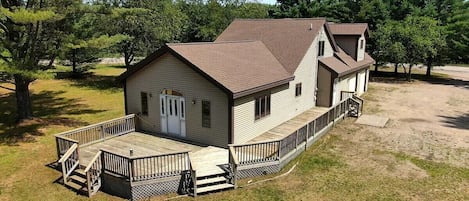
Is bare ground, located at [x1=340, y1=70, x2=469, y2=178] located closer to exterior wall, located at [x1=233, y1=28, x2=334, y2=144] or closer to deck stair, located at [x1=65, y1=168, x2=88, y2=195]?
exterior wall, located at [x1=233, y1=28, x2=334, y2=144]

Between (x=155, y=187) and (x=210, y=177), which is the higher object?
(x=210, y=177)

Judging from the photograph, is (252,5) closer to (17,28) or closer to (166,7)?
(166,7)

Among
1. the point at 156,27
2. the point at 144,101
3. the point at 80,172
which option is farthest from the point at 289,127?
the point at 156,27

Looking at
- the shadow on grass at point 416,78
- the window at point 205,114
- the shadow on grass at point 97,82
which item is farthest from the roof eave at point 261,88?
the shadow on grass at point 416,78

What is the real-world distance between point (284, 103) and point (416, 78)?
29.3 meters

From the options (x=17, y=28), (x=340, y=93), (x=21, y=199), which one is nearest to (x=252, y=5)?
(x=340, y=93)

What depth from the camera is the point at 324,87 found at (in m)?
22.0

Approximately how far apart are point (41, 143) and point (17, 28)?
20.1 feet

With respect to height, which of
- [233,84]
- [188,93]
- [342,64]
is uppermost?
[342,64]

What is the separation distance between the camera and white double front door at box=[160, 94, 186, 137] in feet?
49.7

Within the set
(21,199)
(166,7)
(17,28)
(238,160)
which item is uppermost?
(166,7)

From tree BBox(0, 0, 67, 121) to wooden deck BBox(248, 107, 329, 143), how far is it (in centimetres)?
1078

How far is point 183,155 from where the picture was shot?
11781 millimetres

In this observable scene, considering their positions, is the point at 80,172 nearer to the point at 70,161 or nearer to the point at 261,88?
the point at 70,161
